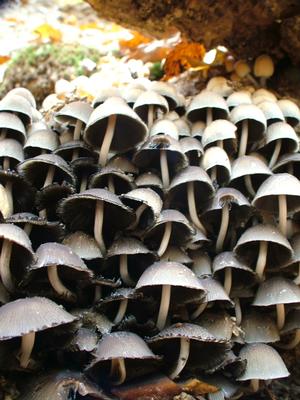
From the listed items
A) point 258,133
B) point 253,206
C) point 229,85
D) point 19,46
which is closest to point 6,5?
point 19,46

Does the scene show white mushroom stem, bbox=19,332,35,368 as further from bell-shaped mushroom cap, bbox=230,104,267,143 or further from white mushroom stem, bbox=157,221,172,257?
bell-shaped mushroom cap, bbox=230,104,267,143

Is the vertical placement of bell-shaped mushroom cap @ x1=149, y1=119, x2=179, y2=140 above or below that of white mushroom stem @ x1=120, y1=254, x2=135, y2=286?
above

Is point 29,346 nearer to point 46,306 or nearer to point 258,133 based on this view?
point 46,306

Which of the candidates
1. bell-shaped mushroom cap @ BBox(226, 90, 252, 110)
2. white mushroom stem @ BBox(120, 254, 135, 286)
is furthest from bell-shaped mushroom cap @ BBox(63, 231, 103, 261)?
bell-shaped mushroom cap @ BBox(226, 90, 252, 110)

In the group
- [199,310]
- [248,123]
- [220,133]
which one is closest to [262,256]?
[199,310]

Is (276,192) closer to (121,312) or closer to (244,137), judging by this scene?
(244,137)

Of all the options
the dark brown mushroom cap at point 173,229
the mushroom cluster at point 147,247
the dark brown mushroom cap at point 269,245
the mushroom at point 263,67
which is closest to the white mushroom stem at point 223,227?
the mushroom cluster at point 147,247
